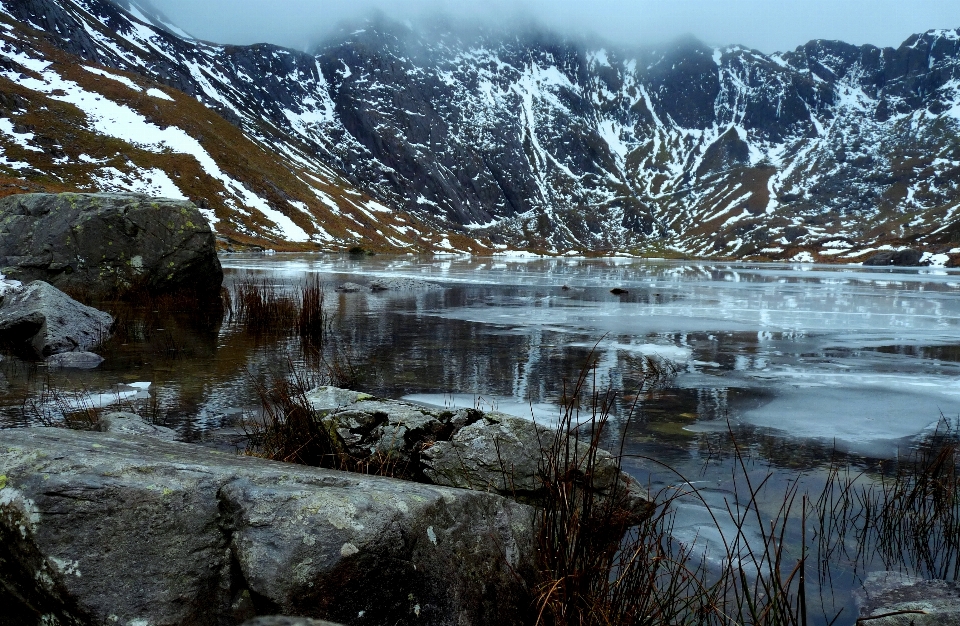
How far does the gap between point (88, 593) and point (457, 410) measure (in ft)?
11.2

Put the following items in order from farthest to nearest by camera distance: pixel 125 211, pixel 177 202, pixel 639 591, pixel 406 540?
pixel 177 202 → pixel 125 211 → pixel 639 591 → pixel 406 540

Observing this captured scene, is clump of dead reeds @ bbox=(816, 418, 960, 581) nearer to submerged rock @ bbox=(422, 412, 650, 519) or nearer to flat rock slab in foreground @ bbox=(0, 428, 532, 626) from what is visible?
submerged rock @ bbox=(422, 412, 650, 519)

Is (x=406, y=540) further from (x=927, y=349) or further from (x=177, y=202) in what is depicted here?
(x=177, y=202)

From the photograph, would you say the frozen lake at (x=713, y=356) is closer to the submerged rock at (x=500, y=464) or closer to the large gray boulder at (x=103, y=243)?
the submerged rock at (x=500, y=464)

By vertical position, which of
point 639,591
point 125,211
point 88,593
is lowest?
point 639,591

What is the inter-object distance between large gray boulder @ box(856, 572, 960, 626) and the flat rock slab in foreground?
2368 mm

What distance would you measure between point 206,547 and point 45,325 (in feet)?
33.4

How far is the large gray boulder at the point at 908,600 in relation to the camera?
11.0 feet

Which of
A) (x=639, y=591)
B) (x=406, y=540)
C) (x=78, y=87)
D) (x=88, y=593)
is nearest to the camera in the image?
(x=88, y=593)

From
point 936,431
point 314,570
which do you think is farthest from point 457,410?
point 936,431

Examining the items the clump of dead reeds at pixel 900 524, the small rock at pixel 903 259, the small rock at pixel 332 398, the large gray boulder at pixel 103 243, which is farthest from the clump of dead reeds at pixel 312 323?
the small rock at pixel 903 259

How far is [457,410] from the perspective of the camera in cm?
545

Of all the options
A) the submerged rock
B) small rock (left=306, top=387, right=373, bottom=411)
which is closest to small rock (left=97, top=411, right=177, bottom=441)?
small rock (left=306, top=387, right=373, bottom=411)

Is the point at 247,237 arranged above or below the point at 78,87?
below
